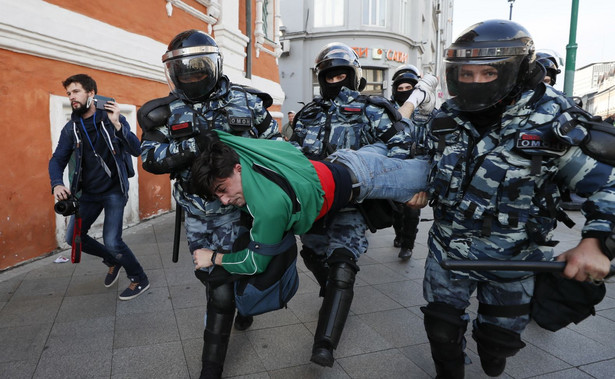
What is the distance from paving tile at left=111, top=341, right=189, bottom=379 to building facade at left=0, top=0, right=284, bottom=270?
2.37 m

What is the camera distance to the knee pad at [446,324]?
1.96 m

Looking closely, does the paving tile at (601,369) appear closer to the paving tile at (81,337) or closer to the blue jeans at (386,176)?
the blue jeans at (386,176)

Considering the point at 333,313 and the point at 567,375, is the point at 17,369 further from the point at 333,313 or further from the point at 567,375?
the point at 567,375

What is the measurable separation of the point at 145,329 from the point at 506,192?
8.25ft

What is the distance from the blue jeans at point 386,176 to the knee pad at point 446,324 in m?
0.62

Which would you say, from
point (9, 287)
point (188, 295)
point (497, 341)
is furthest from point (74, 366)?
point (497, 341)

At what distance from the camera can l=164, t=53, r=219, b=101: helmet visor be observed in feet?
7.95

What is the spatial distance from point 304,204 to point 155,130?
1180 millimetres

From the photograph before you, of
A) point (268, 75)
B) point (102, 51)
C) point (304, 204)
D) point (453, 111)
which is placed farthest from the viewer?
point (268, 75)

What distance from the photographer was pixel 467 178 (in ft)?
6.15

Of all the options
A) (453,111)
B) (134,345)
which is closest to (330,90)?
(453,111)

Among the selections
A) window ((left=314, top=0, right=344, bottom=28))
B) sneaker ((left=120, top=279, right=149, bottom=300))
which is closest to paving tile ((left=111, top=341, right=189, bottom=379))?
sneaker ((left=120, top=279, right=149, bottom=300))

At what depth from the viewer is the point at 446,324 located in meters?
1.97

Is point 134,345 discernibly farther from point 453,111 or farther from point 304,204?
point 453,111
